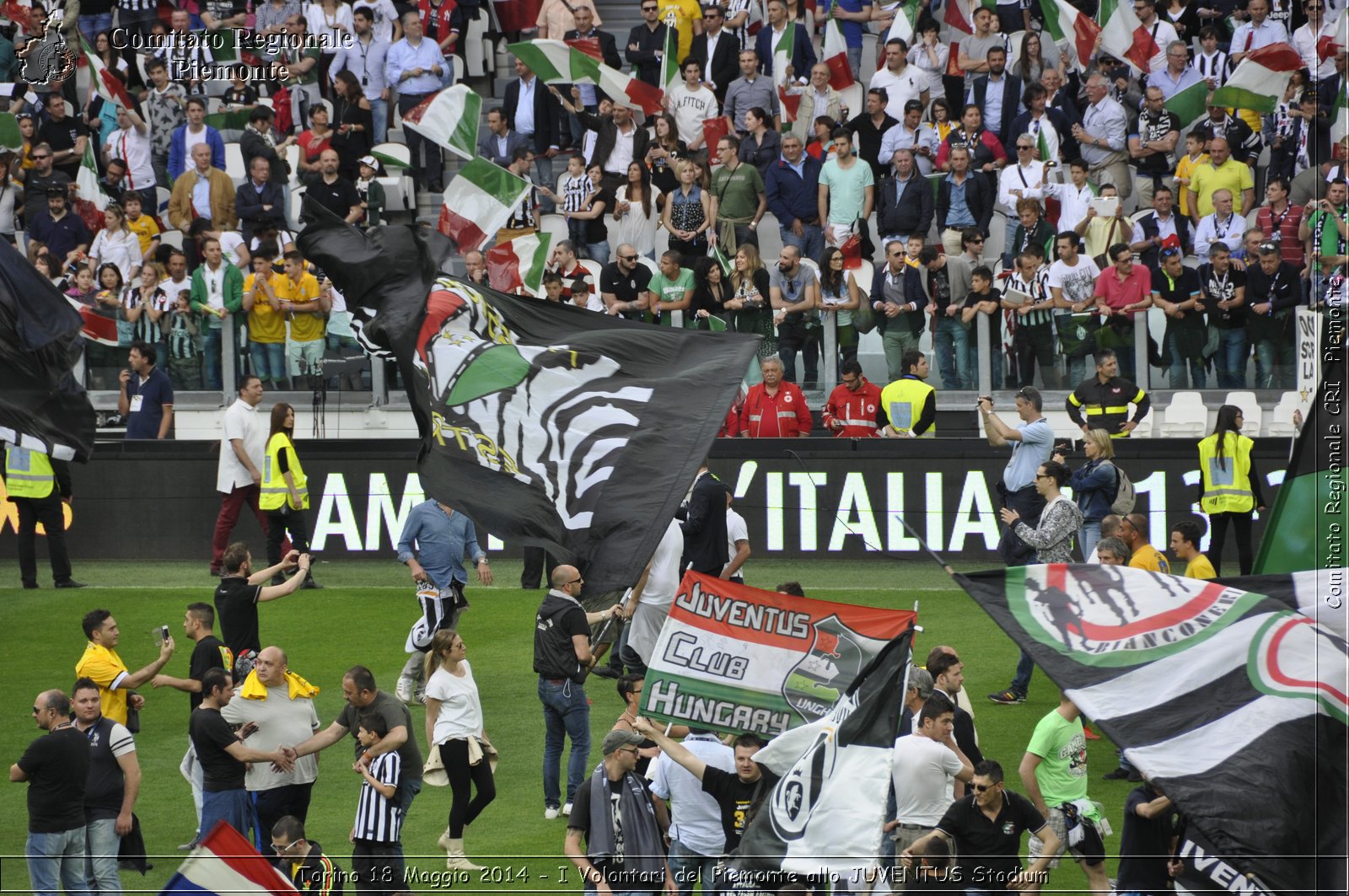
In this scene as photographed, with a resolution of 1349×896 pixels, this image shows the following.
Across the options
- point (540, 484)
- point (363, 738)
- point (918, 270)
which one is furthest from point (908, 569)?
point (540, 484)

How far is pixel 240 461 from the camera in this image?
63.4ft

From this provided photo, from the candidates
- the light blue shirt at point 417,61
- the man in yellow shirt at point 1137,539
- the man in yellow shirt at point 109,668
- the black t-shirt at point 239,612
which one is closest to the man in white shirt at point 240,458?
the black t-shirt at point 239,612

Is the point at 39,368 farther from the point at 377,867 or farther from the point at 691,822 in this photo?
the point at 691,822

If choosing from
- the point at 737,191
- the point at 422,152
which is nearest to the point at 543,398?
the point at 737,191

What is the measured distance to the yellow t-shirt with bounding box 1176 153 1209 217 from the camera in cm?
2364

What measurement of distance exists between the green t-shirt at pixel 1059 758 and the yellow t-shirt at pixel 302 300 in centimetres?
1269

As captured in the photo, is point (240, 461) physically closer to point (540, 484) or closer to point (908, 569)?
point (908, 569)

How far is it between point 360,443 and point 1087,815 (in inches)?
458

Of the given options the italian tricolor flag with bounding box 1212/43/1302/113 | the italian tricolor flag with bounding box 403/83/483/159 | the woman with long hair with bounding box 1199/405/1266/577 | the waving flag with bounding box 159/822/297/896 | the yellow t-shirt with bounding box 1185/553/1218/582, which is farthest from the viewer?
the italian tricolor flag with bounding box 403/83/483/159

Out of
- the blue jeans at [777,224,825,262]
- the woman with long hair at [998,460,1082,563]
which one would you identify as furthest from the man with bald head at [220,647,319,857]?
the blue jeans at [777,224,825,262]

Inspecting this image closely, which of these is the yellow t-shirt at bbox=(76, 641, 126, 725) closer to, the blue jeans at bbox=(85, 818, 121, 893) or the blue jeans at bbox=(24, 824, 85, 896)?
the blue jeans at bbox=(85, 818, 121, 893)

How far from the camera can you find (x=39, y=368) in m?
13.1

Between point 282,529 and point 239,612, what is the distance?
15.9 feet

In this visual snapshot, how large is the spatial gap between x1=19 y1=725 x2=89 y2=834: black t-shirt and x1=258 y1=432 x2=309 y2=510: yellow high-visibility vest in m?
7.64
